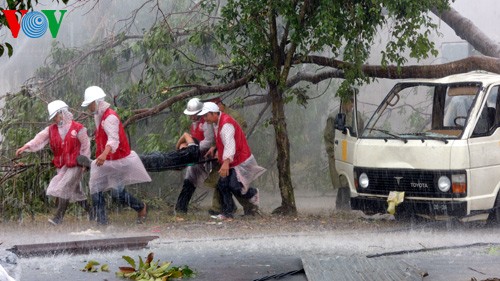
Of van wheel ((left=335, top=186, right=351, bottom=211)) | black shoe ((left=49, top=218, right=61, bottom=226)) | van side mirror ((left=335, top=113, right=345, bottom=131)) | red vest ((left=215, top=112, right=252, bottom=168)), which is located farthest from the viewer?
van wheel ((left=335, top=186, right=351, bottom=211))

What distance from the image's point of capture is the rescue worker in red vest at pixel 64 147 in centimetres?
1274

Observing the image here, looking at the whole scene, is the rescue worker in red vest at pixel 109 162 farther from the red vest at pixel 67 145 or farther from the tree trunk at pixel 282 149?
the tree trunk at pixel 282 149

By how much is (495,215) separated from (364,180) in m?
1.59

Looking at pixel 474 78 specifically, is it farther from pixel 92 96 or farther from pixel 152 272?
pixel 152 272

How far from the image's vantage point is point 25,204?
13812 millimetres

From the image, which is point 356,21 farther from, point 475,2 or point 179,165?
point 475,2

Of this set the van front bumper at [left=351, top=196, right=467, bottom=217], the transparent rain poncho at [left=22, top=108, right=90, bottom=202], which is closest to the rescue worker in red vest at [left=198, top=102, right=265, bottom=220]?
the transparent rain poncho at [left=22, top=108, right=90, bottom=202]

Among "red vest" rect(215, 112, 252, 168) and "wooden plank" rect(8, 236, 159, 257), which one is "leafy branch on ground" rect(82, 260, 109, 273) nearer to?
"wooden plank" rect(8, 236, 159, 257)

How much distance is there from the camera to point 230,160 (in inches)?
521

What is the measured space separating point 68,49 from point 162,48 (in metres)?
2.12

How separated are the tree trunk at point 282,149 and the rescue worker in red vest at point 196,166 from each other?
984mm

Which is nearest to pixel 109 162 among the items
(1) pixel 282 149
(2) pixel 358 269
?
(1) pixel 282 149

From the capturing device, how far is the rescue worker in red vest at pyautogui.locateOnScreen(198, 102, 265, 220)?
43.3 feet

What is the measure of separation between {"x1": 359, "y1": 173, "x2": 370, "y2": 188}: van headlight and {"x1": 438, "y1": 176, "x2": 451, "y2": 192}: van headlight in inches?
38.5
